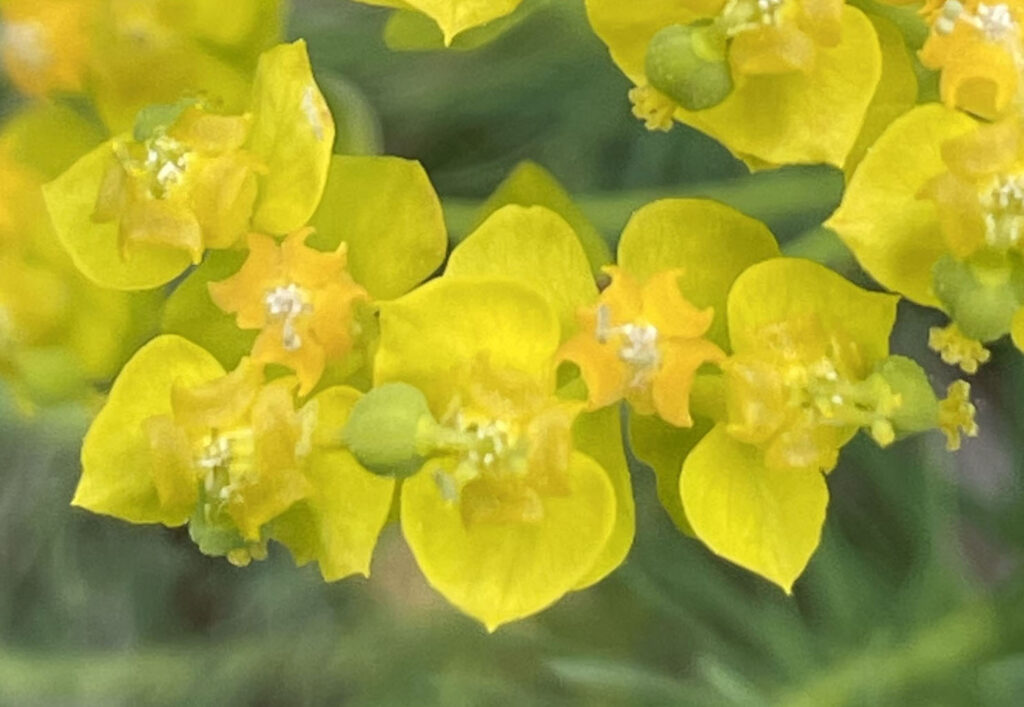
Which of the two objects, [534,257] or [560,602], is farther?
[560,602]

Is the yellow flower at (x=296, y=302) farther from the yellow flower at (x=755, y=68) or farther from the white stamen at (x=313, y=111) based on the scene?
the yellow flower at (x=755, y=68)

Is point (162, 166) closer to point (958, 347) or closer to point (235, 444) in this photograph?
point (235, 444)

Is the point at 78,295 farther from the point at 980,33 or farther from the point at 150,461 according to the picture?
the point at 980,33

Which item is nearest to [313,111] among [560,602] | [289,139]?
[289,139]

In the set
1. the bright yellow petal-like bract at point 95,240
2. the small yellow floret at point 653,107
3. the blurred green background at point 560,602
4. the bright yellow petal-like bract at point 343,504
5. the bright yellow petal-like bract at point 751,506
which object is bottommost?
the blurred green background at point 560,602

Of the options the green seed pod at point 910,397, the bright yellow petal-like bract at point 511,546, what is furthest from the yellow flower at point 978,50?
the bright yellow petal-like bract at point 511,546

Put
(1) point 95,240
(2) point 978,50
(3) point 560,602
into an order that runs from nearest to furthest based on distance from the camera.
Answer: (2) point 978,50 < (1) point 95,240 < (3) point 560,602

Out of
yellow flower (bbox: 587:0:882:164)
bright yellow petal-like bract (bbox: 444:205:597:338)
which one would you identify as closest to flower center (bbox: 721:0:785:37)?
yellow flower (bbox: 587:0:882:164)
